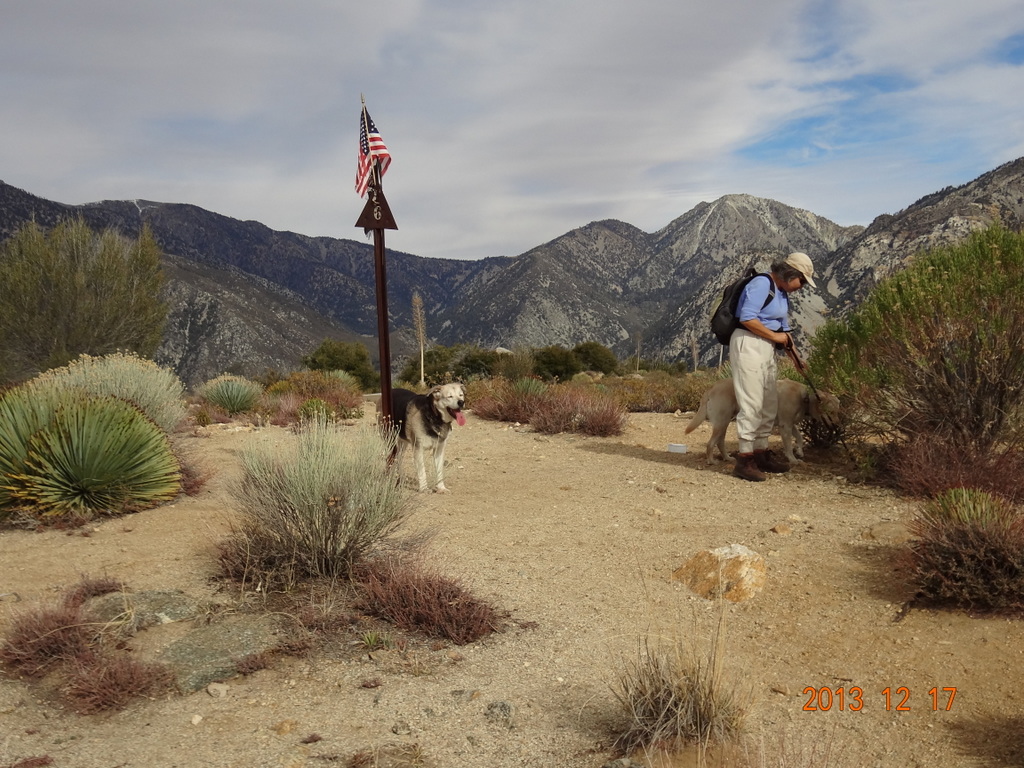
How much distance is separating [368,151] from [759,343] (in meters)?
4.70

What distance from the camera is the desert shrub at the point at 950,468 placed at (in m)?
6.34

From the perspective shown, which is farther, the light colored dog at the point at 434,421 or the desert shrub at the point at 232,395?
the desert shrub at the point at 232,395

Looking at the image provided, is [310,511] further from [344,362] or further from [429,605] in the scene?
[344,362]

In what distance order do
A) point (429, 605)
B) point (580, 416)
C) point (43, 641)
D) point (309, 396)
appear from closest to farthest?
point (43, 641) → point (429, 605) → point (580, 416) → point (309, 396)

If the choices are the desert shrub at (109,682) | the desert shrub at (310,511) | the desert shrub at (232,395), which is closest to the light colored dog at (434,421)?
the desert shrub at (310,511)

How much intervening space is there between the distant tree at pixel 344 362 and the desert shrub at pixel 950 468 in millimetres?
29230

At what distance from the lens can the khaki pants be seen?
7879 millimetres

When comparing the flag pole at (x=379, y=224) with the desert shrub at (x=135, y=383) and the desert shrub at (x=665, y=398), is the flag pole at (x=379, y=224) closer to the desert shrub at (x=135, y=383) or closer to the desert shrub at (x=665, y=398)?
the desert shrub at (x=135, y=383)

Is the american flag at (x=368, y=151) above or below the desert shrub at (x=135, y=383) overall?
above

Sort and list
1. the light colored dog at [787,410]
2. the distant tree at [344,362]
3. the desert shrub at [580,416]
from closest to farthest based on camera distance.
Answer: the light colored dog at [787,410] → the desert shrub at [580,416] → the distant tree at [344,362]

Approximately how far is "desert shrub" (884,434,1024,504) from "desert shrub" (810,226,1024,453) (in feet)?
0.49

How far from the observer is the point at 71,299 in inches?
1045

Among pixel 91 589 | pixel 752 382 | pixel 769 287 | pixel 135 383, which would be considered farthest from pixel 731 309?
pixel 135 383

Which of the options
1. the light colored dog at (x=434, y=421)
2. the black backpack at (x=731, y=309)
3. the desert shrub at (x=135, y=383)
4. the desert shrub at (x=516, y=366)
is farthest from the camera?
the desert shrub at (x=516, y=366)
